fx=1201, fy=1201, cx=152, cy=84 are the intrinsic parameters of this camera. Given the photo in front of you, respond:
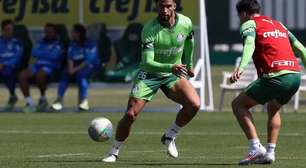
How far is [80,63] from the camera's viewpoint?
26516 millimetres

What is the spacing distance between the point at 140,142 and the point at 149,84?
3.19 meters

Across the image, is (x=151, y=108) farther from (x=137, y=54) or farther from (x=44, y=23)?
(x=44, y=23)

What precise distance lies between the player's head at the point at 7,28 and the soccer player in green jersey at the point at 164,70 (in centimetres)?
1146

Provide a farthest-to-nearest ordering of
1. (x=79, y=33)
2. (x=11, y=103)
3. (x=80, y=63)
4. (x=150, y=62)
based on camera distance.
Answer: (x=11, y=103), (x=80, y=63), (x=79, y=33), (x=150, y=62)

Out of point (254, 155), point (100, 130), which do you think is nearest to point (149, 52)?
point (100, 130)

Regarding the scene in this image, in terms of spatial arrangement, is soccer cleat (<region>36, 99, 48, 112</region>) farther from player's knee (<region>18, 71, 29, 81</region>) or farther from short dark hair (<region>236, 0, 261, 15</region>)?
short dark hair (<region>236, 0, 261, 15</region>)

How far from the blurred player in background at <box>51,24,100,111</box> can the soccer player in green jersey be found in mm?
11092

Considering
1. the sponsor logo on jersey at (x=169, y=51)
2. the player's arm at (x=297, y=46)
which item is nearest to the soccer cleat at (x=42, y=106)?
the sponsor logo on jersey at (x=169, y=51)

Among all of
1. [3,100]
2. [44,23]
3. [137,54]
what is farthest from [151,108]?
[3,100]

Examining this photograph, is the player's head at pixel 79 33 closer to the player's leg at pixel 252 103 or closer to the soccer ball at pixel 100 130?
the soccer ball at pixel 100 130

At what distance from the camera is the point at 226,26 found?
167 feet

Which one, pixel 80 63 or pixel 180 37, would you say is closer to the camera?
pixel 180 37

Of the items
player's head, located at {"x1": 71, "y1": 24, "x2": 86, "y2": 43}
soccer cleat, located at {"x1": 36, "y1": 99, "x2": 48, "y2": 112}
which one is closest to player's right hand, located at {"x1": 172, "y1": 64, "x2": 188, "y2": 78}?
player's head, located at {"x1": 71, "y1": 24, "x2": 86, "y2": 43}

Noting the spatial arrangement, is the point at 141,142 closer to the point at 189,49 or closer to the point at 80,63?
the point at 189,49
